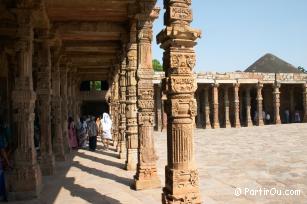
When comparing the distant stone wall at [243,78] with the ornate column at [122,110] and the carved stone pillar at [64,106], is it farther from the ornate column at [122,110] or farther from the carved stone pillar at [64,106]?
the ornate column at [122,110]

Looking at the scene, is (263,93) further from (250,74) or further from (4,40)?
(4,40)

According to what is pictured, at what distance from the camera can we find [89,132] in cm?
1495

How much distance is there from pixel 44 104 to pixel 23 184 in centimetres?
280

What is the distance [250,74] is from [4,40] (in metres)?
23.5

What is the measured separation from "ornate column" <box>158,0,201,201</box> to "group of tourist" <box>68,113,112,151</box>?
10.5 metres

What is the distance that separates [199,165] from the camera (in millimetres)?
10969

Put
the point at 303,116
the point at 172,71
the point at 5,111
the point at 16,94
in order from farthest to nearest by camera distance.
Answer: the point at 303,116 → the point at 5,111 → the point at 16,94 → the point at 172,71

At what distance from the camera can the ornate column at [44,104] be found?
30.8 feet

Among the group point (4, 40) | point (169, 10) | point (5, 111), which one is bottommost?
point (5, 111)

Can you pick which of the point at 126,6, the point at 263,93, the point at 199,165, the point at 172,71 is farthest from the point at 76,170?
the point at 263,93

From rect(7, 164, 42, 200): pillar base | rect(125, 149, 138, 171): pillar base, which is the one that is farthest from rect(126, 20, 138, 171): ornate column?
rect(7, 164, 42, 200): pillar base

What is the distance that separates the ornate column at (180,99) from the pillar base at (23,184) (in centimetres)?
360

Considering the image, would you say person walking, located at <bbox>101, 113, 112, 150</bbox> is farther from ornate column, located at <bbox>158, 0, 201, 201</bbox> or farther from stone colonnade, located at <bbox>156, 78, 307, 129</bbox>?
stone colonnade, located at <bbox>156, 78, 307, 129</bbox>

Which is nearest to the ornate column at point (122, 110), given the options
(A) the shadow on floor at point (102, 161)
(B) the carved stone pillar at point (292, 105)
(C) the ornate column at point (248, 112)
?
(A) the shadow on floor at point (102, 161)
